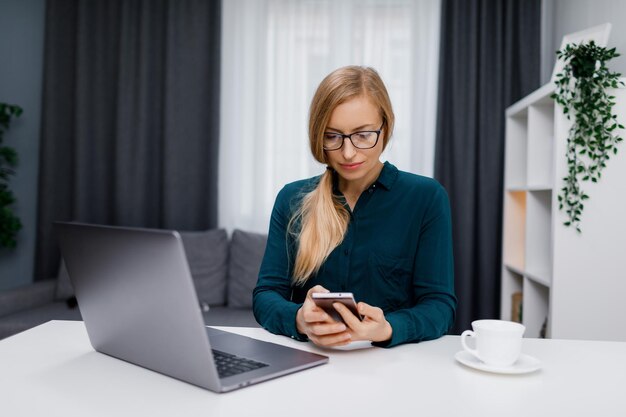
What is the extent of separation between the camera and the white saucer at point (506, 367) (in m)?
0.89

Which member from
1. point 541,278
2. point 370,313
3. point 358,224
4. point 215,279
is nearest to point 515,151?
point 541,278

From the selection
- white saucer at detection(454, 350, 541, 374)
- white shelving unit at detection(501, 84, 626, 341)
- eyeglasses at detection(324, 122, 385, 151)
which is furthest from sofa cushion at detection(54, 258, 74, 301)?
white saucer at detection(454, 350, 541, 374)

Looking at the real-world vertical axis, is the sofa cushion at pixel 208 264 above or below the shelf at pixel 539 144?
below

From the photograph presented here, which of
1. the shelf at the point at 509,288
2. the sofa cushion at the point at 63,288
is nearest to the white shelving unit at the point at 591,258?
the shelf at the point at 509,288

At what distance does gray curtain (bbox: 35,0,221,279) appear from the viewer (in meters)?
3.39

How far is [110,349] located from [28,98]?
3.12m

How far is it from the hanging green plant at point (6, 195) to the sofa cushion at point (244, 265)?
132 centimetres

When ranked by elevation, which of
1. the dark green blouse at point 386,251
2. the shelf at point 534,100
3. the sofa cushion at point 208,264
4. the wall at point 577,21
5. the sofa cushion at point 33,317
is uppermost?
the wall at point 577,21

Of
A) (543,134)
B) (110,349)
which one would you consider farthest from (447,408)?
(543,134)

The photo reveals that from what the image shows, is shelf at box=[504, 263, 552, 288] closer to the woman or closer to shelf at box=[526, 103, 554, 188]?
shelf at box=[526, 103, 554, 188]

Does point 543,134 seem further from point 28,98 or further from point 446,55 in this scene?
point 28,98

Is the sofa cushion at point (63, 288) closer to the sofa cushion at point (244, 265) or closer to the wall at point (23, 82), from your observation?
the wall at point (23, 82)

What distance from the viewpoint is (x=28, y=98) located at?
3570mm

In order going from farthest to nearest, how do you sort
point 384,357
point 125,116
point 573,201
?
point 125,116, point 573,201, point 384,357
